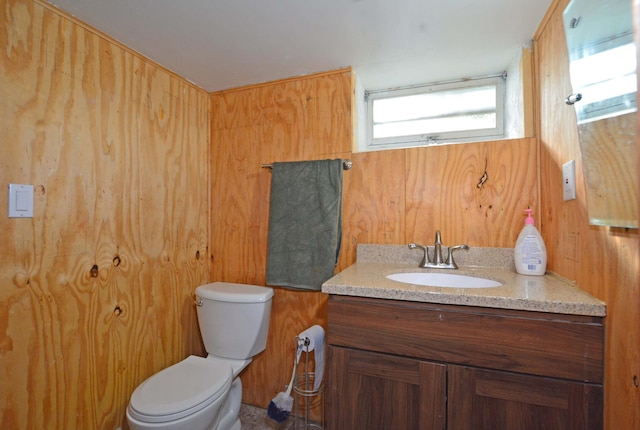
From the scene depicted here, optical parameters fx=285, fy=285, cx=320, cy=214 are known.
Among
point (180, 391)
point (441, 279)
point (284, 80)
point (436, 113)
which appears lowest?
point (180, 391)

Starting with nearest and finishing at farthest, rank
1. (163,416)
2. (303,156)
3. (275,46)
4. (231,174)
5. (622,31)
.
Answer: (622,31) → (163,416) → (275,46) → (303,156) → (231,174)

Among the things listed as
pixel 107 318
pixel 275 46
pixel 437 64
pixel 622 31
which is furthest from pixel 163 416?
pixel 437 64

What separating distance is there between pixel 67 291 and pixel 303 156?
4.04 feet

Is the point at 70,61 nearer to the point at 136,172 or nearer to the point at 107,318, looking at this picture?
the point at 136,172

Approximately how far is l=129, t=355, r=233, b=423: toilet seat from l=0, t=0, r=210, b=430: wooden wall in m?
0.24

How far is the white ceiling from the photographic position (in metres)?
1.11

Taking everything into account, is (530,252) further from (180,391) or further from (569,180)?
(180,391)

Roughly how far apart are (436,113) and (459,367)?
4.40 feet

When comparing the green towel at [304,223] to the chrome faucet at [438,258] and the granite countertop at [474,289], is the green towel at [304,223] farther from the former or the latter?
the chrome faucet at [438,258]

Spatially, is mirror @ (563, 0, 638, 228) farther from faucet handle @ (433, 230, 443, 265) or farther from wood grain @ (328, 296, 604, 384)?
faucet handle @ (433, 230, 443, 265)

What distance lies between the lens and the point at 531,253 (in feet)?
3.92

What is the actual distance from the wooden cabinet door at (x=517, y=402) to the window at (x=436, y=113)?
3.93ft

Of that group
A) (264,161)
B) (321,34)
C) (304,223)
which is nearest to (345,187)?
(304,223)

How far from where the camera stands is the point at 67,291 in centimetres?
112
